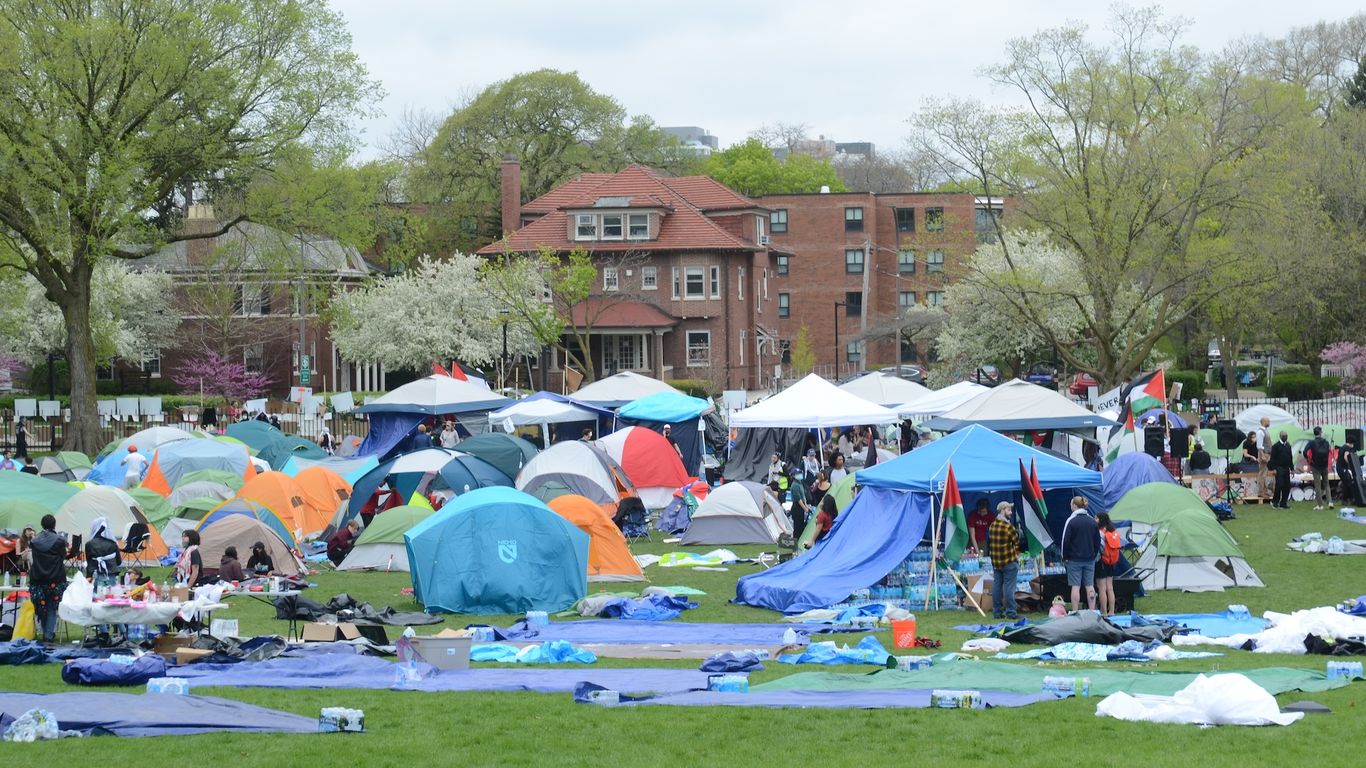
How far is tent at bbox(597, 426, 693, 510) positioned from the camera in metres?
29.1

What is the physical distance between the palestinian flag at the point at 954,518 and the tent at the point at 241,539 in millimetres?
9239

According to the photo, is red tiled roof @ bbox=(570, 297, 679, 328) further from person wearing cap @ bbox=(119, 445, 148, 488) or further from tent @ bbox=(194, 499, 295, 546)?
tent @ bbox=(194, 499, 295, 546)

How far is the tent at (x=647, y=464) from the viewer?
95.4 ft

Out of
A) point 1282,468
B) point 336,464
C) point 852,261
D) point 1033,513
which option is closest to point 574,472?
point 336,464

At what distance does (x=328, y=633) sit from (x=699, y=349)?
48.7 meters

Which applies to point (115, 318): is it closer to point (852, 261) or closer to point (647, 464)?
point (852, 261)

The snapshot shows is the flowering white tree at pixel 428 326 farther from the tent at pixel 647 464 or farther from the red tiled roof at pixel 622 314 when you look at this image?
the tent at pixel 647 464

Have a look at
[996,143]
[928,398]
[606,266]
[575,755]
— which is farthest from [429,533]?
[606,266]

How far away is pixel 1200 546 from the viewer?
18.6 meters

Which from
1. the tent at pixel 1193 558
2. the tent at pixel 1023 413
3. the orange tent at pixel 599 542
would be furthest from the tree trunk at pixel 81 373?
the tent at pixel 1193 558

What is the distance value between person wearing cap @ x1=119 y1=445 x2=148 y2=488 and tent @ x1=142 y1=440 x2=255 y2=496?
7.8 inches

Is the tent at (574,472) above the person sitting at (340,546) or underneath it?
above

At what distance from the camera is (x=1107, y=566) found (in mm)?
16562

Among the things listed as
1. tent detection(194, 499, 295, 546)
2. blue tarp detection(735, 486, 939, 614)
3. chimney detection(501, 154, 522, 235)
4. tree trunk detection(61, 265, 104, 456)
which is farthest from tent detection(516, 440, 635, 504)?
chimney detection(501, 154, 522, 235)
